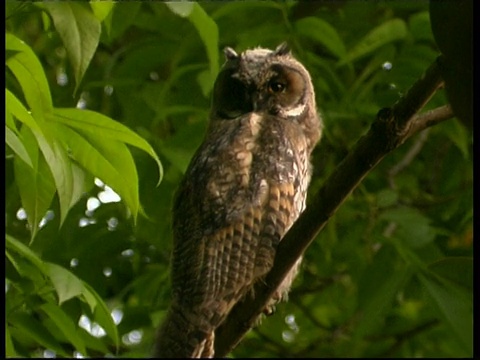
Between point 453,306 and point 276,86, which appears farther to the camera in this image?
point 276,86

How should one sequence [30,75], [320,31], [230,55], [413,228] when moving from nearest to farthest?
[30,75] → [230,55] → [320,31] → [413,228]

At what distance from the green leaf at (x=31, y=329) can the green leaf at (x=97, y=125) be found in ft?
1.87

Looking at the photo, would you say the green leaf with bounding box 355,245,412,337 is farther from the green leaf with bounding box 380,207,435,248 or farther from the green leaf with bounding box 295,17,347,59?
the green leaf with bounding box 295,17,347,59

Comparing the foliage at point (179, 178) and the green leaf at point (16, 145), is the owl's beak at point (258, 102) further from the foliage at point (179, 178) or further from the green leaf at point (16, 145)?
the green leaf at point (16, 145)

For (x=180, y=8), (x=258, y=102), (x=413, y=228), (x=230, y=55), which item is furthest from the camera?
(x=413, y=228)

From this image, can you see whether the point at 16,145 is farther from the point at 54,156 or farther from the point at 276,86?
the point at 276,86

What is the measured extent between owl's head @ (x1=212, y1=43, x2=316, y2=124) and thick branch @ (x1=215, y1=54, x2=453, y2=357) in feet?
2.78

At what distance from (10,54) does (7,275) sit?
0.61 meters

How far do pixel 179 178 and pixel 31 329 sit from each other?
2.34ft

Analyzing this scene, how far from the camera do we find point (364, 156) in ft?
4.11

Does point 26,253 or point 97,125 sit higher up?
point 97,125

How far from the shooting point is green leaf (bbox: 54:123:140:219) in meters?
1.58

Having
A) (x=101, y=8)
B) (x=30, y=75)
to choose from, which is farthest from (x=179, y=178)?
(x=101, y=8)

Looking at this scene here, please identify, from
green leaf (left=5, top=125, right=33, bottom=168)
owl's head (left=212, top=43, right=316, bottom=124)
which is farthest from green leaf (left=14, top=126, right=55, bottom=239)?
owl's head (left=212, top=43, right=316, bottom=124)
